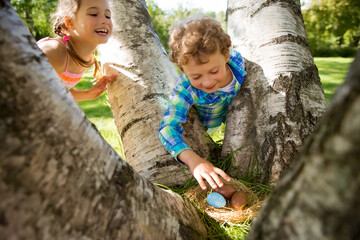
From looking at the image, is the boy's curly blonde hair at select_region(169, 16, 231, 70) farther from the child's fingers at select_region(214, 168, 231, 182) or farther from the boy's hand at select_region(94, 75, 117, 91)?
the child's fingers at select_region(214, 168, 231, 182)

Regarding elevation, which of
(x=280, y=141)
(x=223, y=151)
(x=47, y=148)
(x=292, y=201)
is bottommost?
(x=223, y=151)

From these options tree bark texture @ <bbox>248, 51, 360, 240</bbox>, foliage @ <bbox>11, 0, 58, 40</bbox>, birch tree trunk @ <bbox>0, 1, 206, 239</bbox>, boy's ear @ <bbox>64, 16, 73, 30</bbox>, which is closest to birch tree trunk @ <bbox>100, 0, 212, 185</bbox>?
boy's ear @ <bbox>64, 16, 73, 30</bbox>

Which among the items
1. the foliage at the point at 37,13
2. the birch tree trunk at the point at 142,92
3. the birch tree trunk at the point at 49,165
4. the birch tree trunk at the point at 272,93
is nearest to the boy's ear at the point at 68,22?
the birch tree trunk at the point at 142,92

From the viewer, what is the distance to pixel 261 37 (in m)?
2.13

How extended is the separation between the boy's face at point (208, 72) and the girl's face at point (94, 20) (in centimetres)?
106

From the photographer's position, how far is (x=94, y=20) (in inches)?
101

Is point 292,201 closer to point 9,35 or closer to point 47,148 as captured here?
point 47,148

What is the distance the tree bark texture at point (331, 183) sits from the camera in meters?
0.48

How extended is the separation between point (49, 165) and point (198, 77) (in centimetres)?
145

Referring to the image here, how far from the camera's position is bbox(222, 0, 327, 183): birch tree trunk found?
187 cm

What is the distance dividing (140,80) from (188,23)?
0.67 m

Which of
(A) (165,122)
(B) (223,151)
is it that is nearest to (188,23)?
(A) (165,122)

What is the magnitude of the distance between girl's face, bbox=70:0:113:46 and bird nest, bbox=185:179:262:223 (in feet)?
5.81

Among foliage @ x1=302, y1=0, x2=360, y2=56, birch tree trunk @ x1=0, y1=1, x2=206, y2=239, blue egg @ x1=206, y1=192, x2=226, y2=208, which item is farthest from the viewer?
foliage @ x1=302, y1=0, x2=360, y2=56
